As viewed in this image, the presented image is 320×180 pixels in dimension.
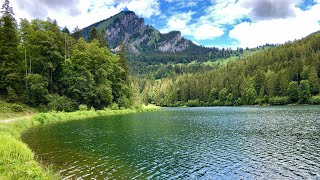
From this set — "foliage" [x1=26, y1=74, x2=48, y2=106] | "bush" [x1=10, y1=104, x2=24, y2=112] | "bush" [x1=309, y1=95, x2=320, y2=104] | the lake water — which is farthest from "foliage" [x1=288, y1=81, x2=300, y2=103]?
"bush" [x1=10, y1=104, x2=24, y2=112]

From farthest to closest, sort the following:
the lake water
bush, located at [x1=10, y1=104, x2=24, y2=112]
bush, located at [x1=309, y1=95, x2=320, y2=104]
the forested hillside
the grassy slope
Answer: the forested hillside
bush, located at [x1=309, y1=95, x2=320, y2=104]
bush, located at [x1=10, y1=104, x2=24, y2=112]
the grassy slope
the lake water

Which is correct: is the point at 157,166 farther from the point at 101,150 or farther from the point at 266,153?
the point at 266,153

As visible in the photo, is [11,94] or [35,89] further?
[35,89]

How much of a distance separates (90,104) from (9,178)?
80264mm

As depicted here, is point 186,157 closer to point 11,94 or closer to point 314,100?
point 11,94

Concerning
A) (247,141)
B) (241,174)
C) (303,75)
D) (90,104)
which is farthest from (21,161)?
(303,75)

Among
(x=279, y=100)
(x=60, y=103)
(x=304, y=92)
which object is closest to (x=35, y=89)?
(x=60, y=103)

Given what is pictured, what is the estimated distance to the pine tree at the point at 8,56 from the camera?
213 feet

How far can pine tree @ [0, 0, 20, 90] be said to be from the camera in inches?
2557

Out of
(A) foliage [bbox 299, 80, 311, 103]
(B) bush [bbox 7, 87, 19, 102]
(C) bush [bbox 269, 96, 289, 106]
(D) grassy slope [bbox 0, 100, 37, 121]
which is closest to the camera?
(D) grassy slope [bbox 0, 100, 37, 121]

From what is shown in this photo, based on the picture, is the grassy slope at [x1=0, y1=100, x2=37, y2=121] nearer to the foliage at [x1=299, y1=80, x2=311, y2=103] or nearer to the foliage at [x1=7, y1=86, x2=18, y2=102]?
the foliage at [x1=7, y1=86, x2=18, y2=102]

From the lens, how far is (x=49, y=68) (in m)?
76.6

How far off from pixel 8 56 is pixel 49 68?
1270 cm

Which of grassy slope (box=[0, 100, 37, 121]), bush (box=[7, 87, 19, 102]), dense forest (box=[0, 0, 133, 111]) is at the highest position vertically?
dense forest (box=[0, 0, 133, 111])
